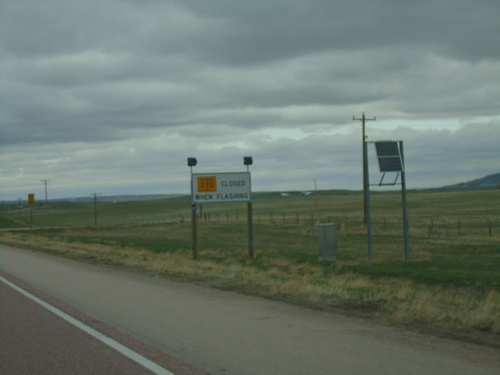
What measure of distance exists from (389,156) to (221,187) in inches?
328

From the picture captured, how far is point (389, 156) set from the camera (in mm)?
21422

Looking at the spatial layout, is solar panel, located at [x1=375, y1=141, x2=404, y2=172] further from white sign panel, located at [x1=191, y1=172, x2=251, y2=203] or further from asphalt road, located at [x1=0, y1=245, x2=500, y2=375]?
asphalt road, located at [x1=0, y1=245, x2=500, y2=375]

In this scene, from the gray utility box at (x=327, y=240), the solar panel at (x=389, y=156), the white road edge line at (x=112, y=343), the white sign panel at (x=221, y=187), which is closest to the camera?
the white road edge line at (x=112, y=343)

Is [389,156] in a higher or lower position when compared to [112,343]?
higher

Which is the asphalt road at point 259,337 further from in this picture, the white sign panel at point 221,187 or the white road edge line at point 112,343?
the white sign panel at point 221,187

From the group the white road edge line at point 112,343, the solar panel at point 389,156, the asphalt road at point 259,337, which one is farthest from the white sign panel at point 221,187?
the white road edge line at point 112,343

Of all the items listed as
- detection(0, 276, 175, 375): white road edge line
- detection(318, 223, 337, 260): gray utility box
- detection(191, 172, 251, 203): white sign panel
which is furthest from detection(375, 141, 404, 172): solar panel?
detection(0, 276, 175, 375): white road edge line

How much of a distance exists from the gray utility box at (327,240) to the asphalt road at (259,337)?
23.9 ft

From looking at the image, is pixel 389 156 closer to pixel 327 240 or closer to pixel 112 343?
pixel 327 240

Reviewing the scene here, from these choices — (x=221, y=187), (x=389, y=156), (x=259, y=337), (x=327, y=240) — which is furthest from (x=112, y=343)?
(x=221, y=187)

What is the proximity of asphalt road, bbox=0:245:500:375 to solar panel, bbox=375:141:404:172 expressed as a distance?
26.5 feet

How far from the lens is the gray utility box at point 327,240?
2208cm

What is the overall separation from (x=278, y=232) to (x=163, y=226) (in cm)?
2752

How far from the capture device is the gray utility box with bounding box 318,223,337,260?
22.1m
